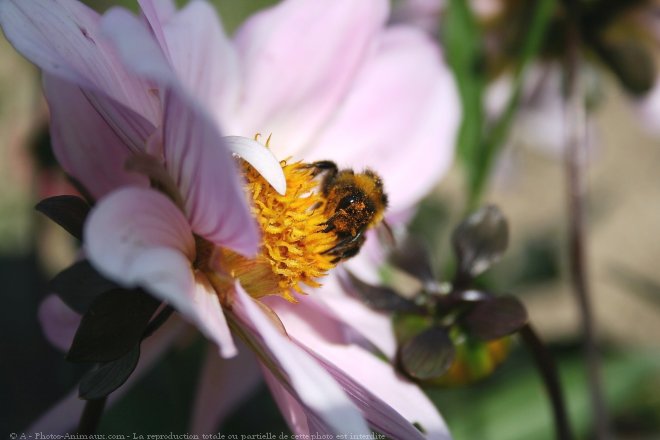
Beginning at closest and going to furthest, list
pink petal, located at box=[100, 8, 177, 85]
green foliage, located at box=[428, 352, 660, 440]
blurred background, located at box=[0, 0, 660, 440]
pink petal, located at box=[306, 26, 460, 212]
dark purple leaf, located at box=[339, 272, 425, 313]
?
pink petal, located at box=[100, 8, 177, 85]
dark purple leaf, located at box=[339, 272, 425, 313]
pink petal, located at box=[306, 26, 460, 212]
blurred background, located at box=[0, 0, 660, 440]
green foliage, located at box=[428, 352, 660, 440]

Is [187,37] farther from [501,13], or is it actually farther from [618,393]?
[618,393]

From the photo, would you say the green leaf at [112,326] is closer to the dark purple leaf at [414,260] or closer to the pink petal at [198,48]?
the pink petal at [198,48]

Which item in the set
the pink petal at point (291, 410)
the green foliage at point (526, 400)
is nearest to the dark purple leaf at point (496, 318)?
the pink petal at point (291, 410)

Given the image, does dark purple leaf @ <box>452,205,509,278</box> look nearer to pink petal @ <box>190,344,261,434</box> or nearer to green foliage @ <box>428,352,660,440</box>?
pink petal @ <box>190,344,261,434</box>

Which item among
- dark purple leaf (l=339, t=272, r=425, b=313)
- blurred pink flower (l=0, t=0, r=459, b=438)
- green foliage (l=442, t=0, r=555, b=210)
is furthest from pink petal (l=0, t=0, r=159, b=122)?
green foliage (l=442, t=0, r=555, b=210)

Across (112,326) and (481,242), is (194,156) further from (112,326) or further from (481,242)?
(481,242)
